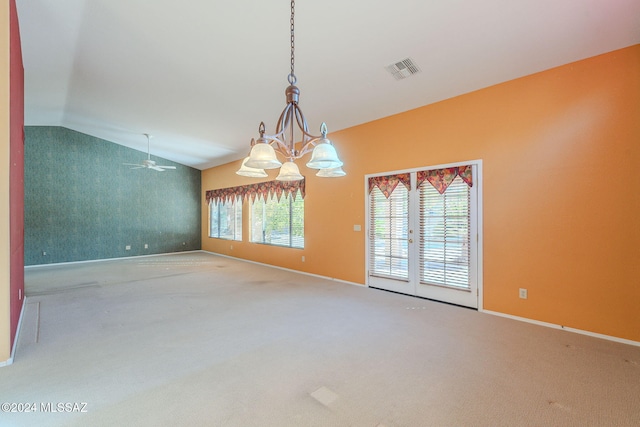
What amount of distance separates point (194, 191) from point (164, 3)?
762cm

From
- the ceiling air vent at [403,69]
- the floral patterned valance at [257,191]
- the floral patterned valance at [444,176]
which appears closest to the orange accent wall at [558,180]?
the floral patterned valance at [444,176]

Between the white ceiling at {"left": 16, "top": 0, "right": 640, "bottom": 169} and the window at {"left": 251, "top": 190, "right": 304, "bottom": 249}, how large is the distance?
2059 millimetres

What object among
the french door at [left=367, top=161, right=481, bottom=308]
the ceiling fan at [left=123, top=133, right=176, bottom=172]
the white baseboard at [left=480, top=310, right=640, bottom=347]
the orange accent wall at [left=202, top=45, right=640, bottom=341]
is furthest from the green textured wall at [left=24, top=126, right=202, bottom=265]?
the white baseboard at [left=480, top=310, right=640, bottom=347]

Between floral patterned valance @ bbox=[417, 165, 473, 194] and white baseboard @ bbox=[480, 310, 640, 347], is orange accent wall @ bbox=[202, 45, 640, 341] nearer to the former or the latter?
white baseboard @ bbox=[480, 310, 640, 347]

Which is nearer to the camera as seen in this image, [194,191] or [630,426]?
[630,426]

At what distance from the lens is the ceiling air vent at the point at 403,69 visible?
10.5ft

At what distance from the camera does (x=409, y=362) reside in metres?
2.39

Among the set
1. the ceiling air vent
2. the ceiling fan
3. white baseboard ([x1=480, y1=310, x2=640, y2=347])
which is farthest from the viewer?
the ceiling fan

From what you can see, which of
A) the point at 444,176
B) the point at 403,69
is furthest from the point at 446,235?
the point at 403,69

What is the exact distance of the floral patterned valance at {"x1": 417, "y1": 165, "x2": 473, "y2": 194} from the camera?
3715mm

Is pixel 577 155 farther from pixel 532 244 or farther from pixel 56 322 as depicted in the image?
pixel 56 322

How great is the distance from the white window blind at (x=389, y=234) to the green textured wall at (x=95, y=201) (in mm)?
7103

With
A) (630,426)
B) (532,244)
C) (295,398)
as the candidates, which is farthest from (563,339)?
(295,398)

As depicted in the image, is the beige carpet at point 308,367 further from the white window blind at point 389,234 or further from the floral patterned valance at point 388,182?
the floral patterned valance at point 388,182
